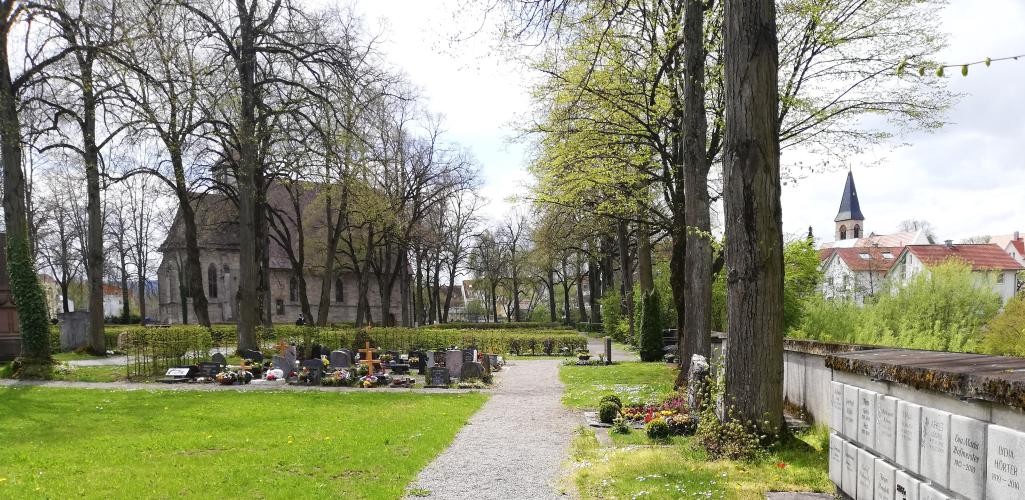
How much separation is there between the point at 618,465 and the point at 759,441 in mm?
1580

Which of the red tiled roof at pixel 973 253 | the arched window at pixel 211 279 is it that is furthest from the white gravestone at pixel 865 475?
the arched window at pixel 211 279

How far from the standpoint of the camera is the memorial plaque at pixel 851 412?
5414 mm

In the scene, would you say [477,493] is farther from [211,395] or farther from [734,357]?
[211,395]

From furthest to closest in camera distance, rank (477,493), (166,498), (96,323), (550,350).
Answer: (550,350), (96,323), (477,493), (166,498)

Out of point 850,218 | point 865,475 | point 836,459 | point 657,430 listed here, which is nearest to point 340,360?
point 657,430

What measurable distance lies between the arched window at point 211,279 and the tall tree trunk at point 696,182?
154 feet

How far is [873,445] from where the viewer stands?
5.05 m

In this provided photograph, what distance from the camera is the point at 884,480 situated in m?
4.79

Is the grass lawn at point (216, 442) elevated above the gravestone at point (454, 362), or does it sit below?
above

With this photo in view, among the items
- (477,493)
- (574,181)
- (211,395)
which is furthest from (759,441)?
(211,395)

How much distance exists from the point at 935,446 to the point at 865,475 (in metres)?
1.17

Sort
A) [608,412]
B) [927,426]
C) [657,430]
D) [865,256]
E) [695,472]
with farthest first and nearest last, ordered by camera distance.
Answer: [865,256], [608,412], [657,430], [695,472], [927,426]

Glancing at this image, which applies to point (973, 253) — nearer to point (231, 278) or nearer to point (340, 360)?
point (340, 360)

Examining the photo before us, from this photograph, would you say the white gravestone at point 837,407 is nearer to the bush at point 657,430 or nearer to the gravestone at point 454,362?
the bush at point 657,430
